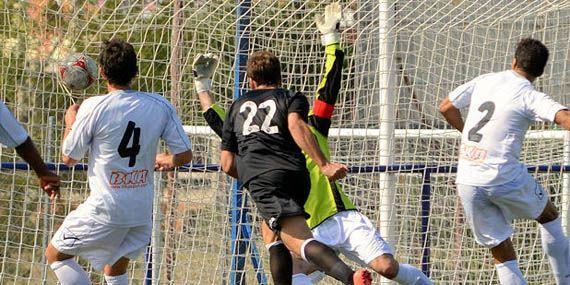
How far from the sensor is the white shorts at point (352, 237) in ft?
24.9

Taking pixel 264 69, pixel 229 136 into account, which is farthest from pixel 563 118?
pixel 229 136

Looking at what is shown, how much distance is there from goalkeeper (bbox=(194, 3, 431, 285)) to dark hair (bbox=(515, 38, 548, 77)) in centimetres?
121

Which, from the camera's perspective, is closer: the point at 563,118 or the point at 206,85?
the point at 563,118

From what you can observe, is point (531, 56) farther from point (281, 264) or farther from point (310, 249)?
point (281, 264)

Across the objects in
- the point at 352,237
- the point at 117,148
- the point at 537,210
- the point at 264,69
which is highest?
the point at 264,69

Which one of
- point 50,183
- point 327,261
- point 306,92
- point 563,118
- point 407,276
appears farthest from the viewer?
point 306,92

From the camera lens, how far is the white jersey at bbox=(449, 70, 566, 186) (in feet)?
25.6

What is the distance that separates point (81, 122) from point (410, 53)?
3944 millimetres

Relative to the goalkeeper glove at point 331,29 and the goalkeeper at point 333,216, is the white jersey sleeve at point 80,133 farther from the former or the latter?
the goalkeeper glove at point 331,29

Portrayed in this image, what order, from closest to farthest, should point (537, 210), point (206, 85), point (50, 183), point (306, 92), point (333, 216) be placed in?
point (50, 183)
point (333, 216)
point (537, 210)
point (206, 85)
point (306, 92)

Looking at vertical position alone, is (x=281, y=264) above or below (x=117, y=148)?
below

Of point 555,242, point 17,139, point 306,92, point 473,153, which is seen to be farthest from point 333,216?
point 306,92

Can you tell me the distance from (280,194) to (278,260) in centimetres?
51

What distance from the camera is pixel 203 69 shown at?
8.43m
